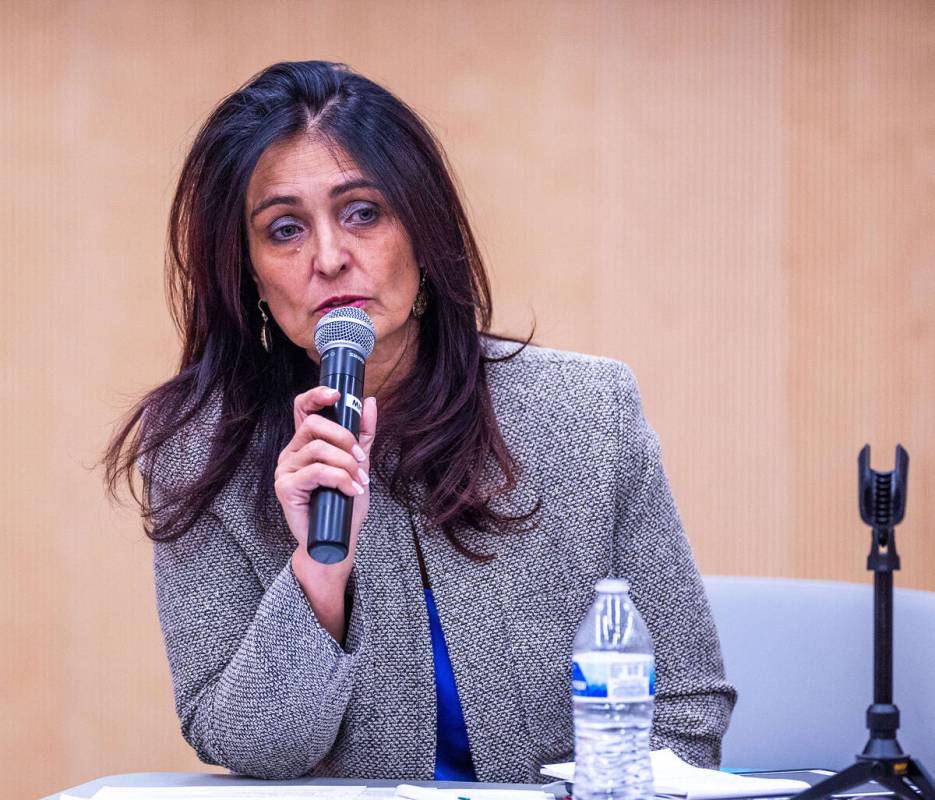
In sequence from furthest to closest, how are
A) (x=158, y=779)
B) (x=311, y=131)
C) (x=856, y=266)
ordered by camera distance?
(x=856, y=266)
(x=311, y=131)
(x=158, y=779)

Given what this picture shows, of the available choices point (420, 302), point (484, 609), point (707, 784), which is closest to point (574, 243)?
point (420, 302)

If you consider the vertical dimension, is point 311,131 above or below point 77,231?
below

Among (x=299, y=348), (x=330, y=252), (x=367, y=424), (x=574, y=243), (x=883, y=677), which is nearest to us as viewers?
(x=883, y=677)

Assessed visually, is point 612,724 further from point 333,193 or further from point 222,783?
point 333,193

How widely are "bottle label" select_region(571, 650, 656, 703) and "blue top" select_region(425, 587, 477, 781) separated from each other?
55 cm

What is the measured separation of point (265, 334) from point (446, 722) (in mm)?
570

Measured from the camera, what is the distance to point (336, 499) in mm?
1090

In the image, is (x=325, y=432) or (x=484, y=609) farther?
(x=484, y=609)

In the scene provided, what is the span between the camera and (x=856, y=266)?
297 cm

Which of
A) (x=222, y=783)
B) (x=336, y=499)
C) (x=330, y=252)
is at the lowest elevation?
(x=222, y=783)

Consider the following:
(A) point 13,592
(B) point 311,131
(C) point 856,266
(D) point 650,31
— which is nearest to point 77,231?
(A) point 13,592

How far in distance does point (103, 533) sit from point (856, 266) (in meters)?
1.93

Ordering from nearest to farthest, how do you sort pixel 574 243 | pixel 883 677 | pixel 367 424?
pixel 883 677
pixel 367 424
pixel 574 243

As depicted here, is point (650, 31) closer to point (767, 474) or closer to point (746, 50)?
point (746, 50)
